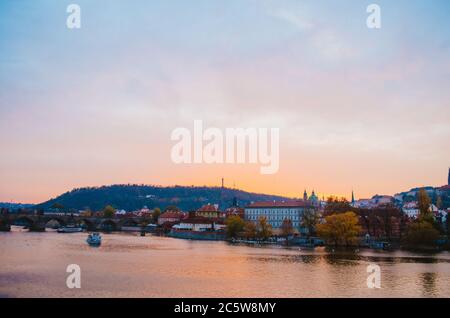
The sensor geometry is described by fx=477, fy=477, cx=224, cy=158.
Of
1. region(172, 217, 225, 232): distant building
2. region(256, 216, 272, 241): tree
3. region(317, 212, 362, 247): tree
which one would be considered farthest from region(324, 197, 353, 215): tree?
region(172, 217, 225, 232): distant building

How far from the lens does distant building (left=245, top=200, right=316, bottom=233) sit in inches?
4237

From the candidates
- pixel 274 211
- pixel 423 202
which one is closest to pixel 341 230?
pixel 423 202

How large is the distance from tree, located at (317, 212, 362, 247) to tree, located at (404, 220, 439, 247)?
23.5 feet

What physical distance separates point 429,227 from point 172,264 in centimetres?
3866

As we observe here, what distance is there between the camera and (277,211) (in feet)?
364

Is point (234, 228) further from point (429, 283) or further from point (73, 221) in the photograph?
point (73, 221)

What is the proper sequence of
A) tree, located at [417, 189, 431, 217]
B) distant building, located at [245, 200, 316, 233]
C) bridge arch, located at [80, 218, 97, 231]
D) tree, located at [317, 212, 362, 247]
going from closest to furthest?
tree, located at [317, 212, 362, 247] < tree, located at [417, 189, 431, 217] < distant building, located at [245, 200, 316, 233] < bridge arch, located at [80, 218, 97, 231]

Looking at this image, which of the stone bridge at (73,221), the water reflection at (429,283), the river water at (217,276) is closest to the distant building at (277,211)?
the stone bridge at (73,221)

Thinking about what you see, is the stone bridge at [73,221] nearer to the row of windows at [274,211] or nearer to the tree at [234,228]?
the row of windows at [274,211]

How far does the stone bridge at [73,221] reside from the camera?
110 metres

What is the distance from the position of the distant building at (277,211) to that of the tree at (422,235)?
40.0m

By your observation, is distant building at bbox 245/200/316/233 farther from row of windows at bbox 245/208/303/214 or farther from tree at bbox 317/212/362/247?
tree at bbox 317/212/362/247
